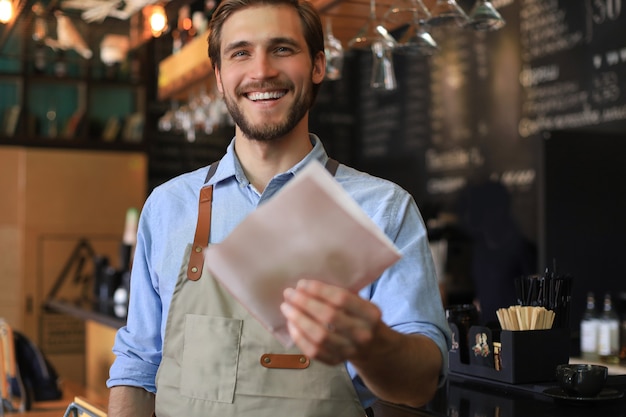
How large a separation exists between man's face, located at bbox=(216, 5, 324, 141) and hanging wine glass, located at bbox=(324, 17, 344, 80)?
1.69 m

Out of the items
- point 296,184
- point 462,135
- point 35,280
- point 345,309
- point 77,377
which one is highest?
point 462,135

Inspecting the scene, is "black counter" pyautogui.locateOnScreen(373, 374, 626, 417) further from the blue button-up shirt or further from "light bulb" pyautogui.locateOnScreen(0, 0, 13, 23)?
"light bulb" pyautogui.locateOnScreen(0, 0, 13, 23)

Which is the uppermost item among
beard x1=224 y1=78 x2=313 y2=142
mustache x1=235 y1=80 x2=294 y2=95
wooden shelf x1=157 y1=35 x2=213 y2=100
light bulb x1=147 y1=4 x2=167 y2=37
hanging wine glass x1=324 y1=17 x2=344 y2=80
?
light bulb x1=147 y1=4 x2=167 y2=37

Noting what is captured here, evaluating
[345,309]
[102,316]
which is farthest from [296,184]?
[102,316]

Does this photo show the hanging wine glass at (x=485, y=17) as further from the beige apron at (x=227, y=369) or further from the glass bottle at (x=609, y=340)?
the beige apron at (x=227, y=369)

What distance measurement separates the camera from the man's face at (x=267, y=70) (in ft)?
4.78

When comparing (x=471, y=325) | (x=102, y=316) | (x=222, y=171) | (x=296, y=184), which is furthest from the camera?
(x=102, y=316)

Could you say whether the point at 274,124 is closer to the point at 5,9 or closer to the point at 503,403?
the point at 503,403

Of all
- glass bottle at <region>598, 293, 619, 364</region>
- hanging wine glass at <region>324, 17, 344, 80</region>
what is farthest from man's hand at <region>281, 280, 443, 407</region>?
glass bottle at <region>598, 293, 619, 364</region>

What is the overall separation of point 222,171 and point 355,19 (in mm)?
1887

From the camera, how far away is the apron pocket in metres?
1.44

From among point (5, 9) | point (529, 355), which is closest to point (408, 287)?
point (529, 355)

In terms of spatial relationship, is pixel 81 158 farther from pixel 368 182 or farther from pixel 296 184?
pixel 296 184

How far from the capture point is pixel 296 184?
996mm
